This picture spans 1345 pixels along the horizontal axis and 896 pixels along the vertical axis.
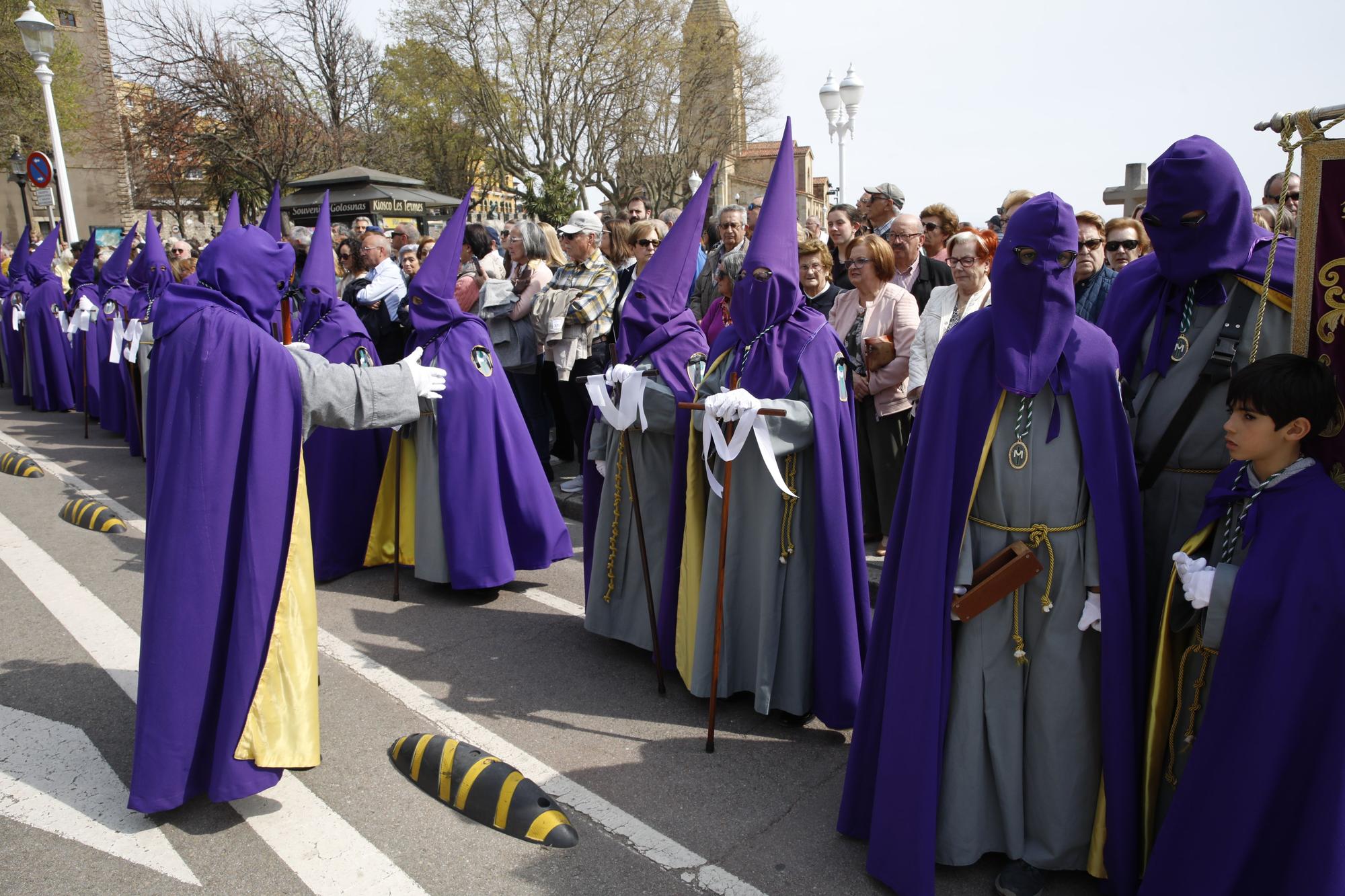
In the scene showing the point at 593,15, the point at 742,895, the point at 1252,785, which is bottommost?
the point at 742,895

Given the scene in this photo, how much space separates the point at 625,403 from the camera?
15.0ft

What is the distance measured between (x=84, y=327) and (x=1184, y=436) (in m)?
12.3

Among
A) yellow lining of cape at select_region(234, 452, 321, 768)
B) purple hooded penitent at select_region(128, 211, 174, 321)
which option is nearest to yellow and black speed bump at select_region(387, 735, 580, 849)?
yellow lining of cape at select_region(234, 452, 321, 768)

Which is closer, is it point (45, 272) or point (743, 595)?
point (743, 595)

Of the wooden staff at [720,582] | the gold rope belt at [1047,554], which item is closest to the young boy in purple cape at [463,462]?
the wooden staff at [720,582]

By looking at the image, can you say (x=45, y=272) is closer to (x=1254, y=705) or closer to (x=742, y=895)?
(x=742, y=895)

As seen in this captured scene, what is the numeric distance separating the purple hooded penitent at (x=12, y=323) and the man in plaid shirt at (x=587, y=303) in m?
9.91

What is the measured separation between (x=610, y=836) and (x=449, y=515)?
9.06 feet

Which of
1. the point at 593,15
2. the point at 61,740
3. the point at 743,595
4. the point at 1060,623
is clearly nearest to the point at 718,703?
the point at 743,595

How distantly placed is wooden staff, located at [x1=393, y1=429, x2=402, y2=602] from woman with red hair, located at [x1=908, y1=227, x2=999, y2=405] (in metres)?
3.09

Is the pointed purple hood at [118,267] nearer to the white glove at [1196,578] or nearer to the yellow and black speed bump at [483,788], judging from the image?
the yellow and black speed bump at [483,788]

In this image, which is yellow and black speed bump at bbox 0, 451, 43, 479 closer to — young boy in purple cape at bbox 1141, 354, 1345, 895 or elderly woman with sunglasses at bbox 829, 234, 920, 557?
elderly woman with sunglasses at bbox 829, 234, 920, 557

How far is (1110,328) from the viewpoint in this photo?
10.9 ft

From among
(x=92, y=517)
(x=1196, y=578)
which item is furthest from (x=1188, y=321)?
(x=92, y=517)
